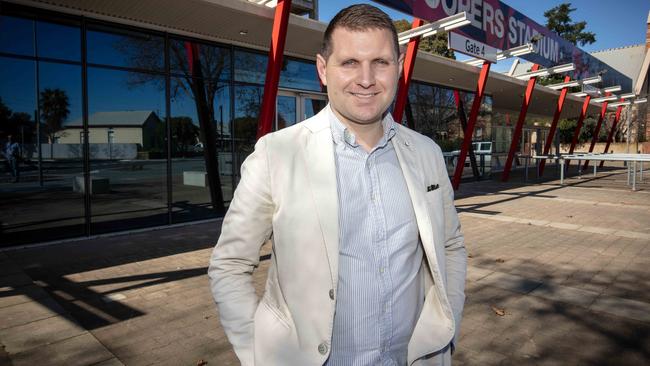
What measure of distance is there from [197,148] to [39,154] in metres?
3.07

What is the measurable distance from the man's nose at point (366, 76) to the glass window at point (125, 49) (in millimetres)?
8043

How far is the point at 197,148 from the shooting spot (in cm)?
970

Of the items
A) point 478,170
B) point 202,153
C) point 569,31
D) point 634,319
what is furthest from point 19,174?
point 569,31

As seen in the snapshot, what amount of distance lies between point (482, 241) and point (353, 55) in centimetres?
634

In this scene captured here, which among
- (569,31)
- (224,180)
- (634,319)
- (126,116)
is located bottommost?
(634,319)

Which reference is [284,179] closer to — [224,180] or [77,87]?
[77,87]

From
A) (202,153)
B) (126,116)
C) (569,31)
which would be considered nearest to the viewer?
(126,116)

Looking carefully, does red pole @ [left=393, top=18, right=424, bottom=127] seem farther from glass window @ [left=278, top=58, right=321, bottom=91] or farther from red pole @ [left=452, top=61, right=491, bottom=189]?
red pole @ [left=452, top=61, right=491, bottom=189]

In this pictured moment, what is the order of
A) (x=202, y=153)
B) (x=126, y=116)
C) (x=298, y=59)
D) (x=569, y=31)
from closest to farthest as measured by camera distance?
(x=126, y=116) → (x=202, y=153) → (x=298, y=59) → (x=569, y=31)

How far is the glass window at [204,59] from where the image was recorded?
29.3 ft

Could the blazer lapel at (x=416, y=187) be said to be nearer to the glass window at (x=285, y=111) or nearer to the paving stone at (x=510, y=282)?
the paving stone at (x=510, y=282)

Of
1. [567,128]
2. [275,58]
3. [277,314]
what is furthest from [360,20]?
[567,128]

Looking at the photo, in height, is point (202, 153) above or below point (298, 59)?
below

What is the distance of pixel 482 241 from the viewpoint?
23.3 feet
